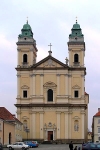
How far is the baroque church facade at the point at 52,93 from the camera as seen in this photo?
8444 centimetres

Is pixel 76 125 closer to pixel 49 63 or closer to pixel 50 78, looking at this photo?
pixel 50 78

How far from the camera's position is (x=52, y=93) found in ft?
283

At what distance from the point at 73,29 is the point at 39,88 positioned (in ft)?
43.6

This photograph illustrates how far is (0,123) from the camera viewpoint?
63.6 meters

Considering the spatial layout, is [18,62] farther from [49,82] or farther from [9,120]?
[9,120]

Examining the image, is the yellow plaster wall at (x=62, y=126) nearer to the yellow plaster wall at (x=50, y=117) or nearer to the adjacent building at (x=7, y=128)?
the yellow plaster wall at (x=50, y=117)

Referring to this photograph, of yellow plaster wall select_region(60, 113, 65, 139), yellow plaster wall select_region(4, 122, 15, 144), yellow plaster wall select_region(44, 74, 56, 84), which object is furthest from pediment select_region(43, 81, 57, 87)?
yellow plaster wall select_region(4, 122, 15, 144)

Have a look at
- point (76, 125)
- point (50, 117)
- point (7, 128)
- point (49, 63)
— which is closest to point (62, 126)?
point (76, 125)

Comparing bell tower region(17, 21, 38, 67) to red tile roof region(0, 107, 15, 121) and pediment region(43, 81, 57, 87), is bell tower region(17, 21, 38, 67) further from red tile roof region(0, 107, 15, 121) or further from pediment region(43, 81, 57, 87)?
red tile roof region(0, 107, 15, 121)

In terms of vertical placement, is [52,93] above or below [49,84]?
below

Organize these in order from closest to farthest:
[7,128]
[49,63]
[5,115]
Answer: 1. [7,128]
2. [5,115]
3. [49,63]

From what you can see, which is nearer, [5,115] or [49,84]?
[5,115]

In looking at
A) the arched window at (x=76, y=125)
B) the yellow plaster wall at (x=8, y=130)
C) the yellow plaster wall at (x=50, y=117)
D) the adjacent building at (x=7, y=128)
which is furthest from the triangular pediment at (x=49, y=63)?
the yellow plaster wall at (x=8, y=130)

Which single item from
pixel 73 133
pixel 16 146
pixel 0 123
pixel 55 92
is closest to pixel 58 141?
pixel 73 133
